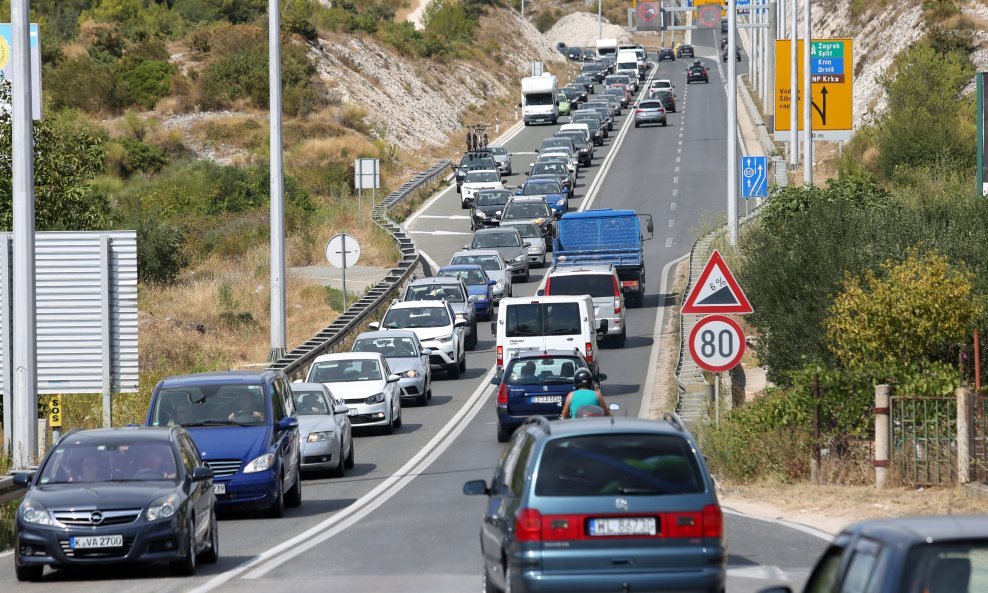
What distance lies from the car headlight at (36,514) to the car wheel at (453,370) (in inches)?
839

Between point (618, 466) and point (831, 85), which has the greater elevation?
point (831, 85)

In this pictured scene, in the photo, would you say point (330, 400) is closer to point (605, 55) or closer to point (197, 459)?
point (197, 459)

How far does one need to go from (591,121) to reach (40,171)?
195ft

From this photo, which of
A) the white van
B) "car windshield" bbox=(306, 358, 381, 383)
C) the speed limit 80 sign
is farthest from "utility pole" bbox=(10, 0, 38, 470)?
the white van

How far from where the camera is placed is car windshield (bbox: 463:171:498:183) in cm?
6500

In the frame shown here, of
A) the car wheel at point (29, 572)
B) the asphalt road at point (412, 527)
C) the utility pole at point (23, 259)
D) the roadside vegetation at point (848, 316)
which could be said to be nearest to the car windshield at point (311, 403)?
the asphalt road at point (412, 527)

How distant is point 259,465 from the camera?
18.0 metres

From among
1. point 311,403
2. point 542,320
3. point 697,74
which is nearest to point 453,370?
point 542,320

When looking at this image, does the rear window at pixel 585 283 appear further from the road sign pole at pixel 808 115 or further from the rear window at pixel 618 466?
the rear window at pixel 618 466

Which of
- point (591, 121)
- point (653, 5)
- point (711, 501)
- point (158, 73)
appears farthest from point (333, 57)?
point (711, 501)

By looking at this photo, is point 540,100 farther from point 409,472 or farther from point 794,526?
point 794,526

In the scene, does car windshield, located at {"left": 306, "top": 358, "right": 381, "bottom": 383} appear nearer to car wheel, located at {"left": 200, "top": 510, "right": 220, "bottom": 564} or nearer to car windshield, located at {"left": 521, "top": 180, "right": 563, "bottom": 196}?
car wheel, located at {"left": 200, "top": 510, "right": 220, "bottom": 564}

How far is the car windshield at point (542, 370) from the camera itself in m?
25.4

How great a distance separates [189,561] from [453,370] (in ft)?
69.7
